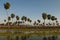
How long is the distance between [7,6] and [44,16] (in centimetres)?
4957

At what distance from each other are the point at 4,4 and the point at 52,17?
83822 mm

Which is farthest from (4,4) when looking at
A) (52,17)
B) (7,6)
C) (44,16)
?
(52,17)

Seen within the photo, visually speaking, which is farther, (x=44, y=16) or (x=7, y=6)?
(x=44, y=16)

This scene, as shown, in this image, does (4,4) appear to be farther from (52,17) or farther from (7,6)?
(52,17)

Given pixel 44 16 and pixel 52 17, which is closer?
pixel 44 16

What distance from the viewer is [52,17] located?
646ft

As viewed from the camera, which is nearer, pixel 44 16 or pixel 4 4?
pixel 4 4

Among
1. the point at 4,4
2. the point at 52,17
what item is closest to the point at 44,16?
the point at 52,17

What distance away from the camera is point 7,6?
124438 mm

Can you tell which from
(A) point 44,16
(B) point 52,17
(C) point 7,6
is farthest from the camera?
(B) point 52,17

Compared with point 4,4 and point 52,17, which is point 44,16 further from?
point 4,4

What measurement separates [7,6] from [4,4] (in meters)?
4.87

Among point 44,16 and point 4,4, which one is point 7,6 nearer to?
point 4,4

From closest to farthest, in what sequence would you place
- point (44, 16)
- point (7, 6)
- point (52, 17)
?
point (7, 6) < point (44, 16) < point (52, 17)
